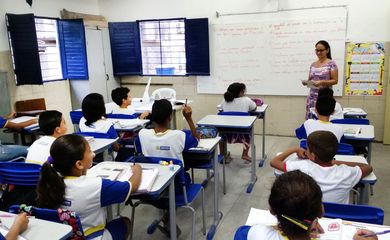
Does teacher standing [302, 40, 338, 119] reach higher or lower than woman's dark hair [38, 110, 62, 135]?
higher

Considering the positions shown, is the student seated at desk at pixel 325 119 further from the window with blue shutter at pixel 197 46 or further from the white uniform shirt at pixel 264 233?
the window with blue shutter at pixel 197 46

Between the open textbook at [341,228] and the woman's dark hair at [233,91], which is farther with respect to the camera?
the woman's dark hair at [233,91]

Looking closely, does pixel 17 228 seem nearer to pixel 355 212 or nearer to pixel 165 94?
pixel 355 212

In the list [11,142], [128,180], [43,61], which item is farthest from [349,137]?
[43,61]

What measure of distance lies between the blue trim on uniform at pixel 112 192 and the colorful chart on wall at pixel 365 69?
4499 millimetres

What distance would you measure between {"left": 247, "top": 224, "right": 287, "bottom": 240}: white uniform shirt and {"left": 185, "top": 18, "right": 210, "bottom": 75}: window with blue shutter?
4955mm

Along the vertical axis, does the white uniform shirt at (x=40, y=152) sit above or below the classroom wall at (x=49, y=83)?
below

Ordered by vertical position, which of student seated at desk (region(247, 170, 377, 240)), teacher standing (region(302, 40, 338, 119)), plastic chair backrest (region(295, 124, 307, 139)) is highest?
teacher standing (region(302, 40, 338, 119))

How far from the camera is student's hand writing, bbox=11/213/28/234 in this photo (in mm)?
1441

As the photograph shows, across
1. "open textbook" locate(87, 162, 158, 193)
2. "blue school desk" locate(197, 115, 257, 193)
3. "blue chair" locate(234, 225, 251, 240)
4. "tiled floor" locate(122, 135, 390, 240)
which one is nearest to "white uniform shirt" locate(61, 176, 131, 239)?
"open textbook" locate(87, 162, 158, 193)

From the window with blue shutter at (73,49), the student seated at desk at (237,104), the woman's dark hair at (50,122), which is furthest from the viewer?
the window with blue shutter at (73,49)

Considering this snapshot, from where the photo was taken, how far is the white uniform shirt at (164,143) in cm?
256

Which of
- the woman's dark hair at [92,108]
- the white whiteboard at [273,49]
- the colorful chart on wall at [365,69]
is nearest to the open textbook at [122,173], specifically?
the woman's dark hair at [92,108]

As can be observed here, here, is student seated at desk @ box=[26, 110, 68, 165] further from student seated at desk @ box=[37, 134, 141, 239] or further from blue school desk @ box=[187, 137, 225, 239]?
blue school desk @ box=[187, 137, 225, 239]
